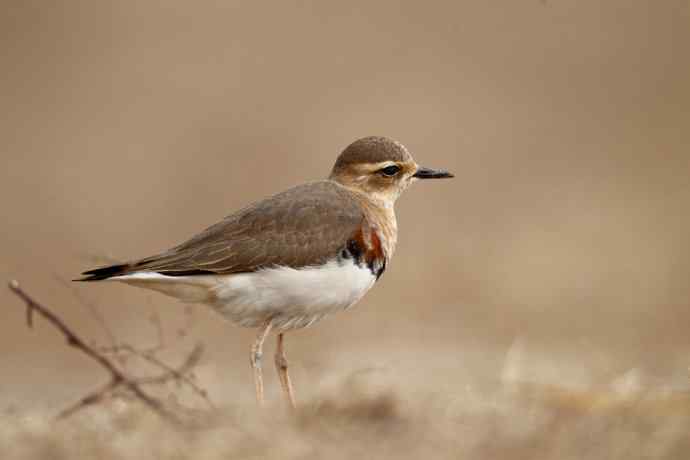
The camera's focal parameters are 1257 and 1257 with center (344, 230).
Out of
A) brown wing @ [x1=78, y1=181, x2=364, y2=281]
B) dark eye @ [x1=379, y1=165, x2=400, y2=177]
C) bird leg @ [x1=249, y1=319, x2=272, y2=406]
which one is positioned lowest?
bird leg @ [x1=249, y1=319, x2=272, y2=406]

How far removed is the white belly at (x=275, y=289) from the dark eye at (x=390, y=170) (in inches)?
49.3

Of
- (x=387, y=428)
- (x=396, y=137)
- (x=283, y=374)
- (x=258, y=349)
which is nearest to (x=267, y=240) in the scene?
→ (x=258, y=349)

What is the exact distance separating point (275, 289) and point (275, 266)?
0.55 feet

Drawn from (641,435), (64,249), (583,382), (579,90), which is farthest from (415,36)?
(641,435)

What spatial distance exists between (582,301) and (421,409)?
27.7 feet

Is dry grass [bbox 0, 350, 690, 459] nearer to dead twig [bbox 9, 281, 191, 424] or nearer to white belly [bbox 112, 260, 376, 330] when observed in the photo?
dead twig [bbox 9, 281, 191, 424]

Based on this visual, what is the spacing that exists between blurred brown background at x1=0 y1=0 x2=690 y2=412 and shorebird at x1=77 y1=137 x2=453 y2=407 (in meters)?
3.22

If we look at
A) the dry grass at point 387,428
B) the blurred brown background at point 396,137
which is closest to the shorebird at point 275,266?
the dry grass at point 387,428

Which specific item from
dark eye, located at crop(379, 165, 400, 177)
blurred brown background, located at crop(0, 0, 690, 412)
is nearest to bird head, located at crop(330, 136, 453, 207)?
dark eye, located at crop(379, 165, 400, 177)

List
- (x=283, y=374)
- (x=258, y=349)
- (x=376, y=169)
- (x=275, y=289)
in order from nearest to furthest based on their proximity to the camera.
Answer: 1. (x=275, y=289)
2. (x=258, y=349)
3. (x=283, y=374)
4. (x=376, y=169)

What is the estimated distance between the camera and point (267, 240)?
8.20m

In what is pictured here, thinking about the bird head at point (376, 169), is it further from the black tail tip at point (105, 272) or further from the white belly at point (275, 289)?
the black tail tip at point (105, 272)

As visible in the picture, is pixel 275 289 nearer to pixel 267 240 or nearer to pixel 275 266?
pixel 275 266

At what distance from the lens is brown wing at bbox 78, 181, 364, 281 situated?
808 centimetres
